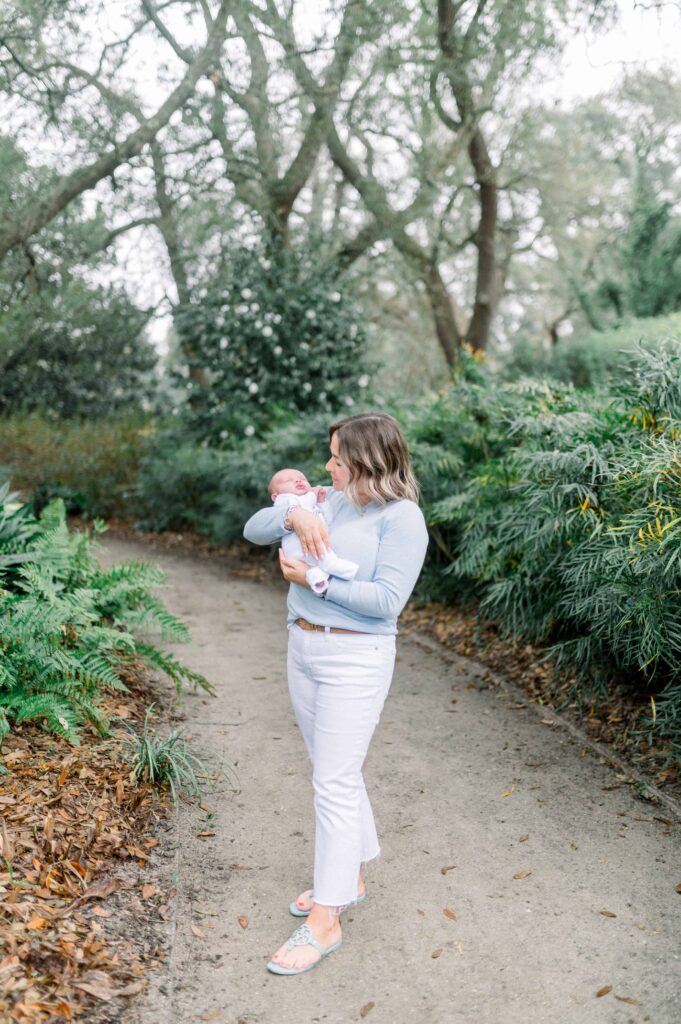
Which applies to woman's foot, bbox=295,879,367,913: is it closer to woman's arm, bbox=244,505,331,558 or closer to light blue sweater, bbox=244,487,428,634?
light blue sweater, bbox=244,487,428,634

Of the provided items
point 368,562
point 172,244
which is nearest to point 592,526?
point 368,562

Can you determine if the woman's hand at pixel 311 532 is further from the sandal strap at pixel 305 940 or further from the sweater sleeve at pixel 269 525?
the sandal strap at pixel 305 940

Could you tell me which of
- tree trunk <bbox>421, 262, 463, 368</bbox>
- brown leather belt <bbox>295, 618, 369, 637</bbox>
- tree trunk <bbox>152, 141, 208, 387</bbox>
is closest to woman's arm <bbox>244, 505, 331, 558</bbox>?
brown leather belt <bbox>295, 618, 369, 637</bbox>

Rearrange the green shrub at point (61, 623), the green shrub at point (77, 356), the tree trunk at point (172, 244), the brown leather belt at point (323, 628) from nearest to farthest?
the brown leather belt at point (323, 628) < the green shrub at point (61, 623) < the tree trunk at point (172, 244) < the green shrub at point (77, 356)

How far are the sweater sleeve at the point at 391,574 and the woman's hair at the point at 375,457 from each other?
0.25 ft

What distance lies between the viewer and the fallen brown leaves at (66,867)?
2.55 metres

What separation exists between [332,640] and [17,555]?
8.99 ft

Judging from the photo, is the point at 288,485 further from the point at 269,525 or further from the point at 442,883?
the point at 442,883

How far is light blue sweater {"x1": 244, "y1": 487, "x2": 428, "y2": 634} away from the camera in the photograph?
105 inches

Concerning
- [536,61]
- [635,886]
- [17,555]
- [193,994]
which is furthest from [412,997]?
[536,61]

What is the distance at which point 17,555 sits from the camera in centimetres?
484

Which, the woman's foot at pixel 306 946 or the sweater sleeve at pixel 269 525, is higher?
the sweater sleeve at pixel 269 525

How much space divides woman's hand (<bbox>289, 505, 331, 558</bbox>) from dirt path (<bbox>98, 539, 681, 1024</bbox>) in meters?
1.42

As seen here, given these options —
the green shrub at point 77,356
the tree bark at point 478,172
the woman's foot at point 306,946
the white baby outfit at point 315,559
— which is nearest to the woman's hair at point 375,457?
the white baby outfit at point 315,559
